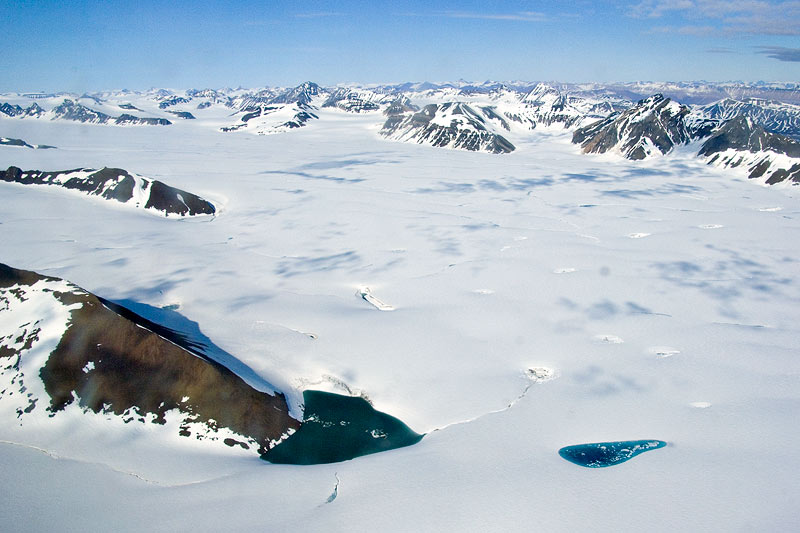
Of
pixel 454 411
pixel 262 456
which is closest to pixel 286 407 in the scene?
pixel 262 456

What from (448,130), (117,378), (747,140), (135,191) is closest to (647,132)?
(747,140)

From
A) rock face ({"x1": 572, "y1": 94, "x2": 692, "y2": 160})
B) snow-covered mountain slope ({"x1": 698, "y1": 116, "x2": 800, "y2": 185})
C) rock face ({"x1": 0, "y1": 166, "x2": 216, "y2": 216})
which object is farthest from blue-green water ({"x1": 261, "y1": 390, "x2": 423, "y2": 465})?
rock face ({"x1": 572, "y1": 94, "x2": 692, "y2": 160})

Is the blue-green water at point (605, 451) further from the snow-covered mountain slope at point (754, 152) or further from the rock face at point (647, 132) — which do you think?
the rock face at point (647, 132)

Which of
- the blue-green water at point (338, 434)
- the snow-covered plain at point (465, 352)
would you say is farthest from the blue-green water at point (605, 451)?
the blue-green water at point (338, 434)

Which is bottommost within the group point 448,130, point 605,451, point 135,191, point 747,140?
point 605,451

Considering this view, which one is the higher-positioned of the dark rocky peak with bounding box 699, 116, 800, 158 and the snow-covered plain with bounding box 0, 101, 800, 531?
the dark rocky peak with bounding box 699, 116, 800, 158

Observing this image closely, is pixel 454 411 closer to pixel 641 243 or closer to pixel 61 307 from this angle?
pixel 61 307

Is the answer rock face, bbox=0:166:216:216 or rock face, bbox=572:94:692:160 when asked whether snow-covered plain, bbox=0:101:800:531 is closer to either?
rock face, bbox=0:166:216:216

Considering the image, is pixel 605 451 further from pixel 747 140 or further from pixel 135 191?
pixel 747 140
